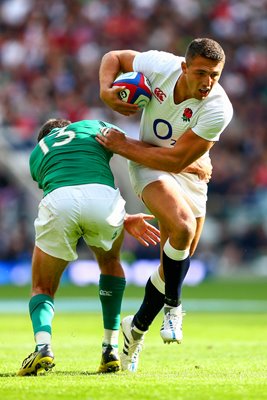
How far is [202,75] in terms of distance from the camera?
679cm

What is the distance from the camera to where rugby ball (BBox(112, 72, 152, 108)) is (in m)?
7.05

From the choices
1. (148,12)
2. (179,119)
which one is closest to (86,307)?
(179,119)

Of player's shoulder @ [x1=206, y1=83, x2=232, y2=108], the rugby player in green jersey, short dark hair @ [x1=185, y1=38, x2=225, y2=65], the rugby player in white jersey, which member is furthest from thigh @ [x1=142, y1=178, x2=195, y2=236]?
short dark hair @ [x1=185, y1=38, x2=225, y2=65]

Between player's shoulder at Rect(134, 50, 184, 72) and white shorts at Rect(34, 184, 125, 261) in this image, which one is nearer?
white shorts at Rect(34, 184, 125, 261)

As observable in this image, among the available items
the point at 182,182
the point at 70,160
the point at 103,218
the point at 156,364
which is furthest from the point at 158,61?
the point at 156,364

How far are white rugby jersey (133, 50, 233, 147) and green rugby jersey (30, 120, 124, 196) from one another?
0.42 m

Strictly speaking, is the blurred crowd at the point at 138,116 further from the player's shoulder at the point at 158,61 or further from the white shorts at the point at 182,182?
the player's shoulder at the point at 158,61

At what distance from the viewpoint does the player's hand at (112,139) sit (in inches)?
278

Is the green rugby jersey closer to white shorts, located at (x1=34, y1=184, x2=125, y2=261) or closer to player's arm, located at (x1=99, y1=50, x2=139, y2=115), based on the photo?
white shorts, located at (x1=34, y1=184, x2=125, y2=261)

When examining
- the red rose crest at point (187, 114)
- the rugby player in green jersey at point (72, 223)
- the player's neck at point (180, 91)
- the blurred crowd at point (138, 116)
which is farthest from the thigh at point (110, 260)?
the blurred crowd at point (138, 116)

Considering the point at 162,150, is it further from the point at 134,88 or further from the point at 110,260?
the point at 110,260

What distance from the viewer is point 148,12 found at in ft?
74.0

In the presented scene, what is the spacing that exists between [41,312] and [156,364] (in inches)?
47.3

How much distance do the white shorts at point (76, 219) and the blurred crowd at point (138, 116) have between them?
12374 millimetres
